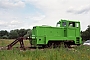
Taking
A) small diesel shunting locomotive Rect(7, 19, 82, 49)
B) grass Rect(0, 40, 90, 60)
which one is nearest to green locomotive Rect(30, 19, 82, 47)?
small diesel shunting locomotive Rect(7, 19, 82, 49)

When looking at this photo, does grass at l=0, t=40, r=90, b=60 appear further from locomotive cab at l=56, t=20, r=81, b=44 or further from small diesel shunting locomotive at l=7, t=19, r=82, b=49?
locomotive cab at l=56, t=20, r=81, b=44

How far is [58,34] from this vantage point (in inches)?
830

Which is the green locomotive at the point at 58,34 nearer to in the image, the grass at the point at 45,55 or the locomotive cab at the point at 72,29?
the locomotive cab at the point at 72,29

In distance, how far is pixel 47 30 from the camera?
20.7 meters

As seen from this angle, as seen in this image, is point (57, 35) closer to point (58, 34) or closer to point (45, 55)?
point (58, 34)

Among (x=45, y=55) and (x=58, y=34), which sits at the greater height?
(x=58, y=34)

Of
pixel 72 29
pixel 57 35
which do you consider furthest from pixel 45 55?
pixel 72 29

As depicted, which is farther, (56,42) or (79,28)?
(79,28)

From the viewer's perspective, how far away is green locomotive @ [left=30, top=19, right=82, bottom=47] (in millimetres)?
19995

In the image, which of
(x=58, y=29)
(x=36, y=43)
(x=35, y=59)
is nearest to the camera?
(x=35, y=59)

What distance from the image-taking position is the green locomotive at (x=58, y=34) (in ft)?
65.6

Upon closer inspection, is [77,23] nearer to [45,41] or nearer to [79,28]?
[79,28]

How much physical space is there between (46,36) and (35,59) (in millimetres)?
12280

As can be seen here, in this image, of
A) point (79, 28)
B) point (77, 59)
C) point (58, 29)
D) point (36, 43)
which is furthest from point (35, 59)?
point (79, 28)
